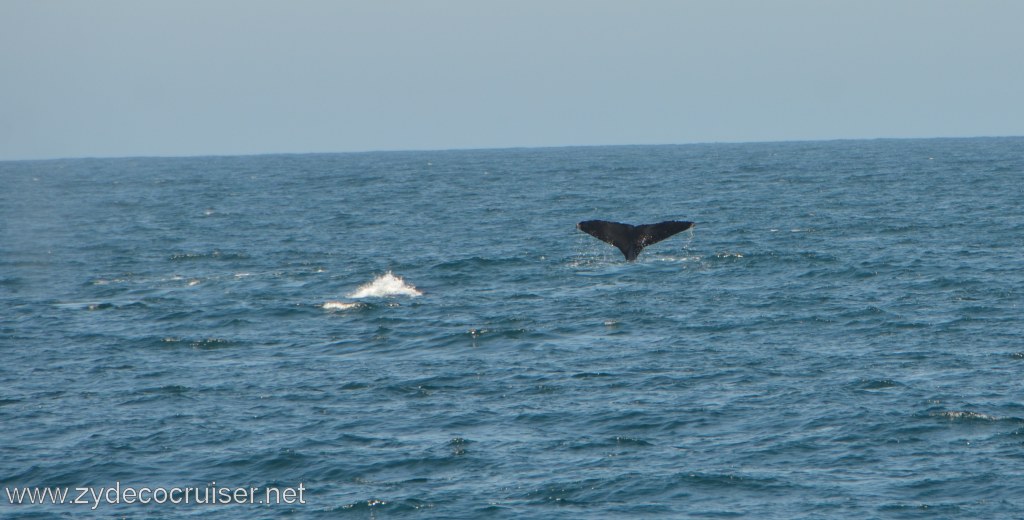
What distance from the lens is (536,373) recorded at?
116 feet

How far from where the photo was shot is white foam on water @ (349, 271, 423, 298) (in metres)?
50.8

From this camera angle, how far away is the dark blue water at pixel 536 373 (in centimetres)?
2583

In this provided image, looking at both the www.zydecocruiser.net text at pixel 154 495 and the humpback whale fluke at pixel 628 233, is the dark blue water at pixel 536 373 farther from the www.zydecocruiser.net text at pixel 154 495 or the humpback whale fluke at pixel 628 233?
the humpback whale fluke at pixel 628 233

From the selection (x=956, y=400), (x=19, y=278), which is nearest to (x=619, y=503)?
(x=956, y=400)

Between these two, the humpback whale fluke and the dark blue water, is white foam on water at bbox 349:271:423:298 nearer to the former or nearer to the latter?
the dark blue water

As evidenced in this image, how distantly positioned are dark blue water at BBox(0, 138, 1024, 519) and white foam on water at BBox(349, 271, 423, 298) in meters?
0.25

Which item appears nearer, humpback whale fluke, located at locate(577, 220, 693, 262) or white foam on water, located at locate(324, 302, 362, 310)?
humpback whale fluke, located at locate(577, 220, 693, 262)

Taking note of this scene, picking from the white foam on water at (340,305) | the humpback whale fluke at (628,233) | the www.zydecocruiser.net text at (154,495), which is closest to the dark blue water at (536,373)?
the white foam on water at (340,305)

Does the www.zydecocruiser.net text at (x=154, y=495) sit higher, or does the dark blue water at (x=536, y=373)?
the dark blue water at (x=536, y=373)

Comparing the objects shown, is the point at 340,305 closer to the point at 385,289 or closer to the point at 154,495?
the point at 385,289

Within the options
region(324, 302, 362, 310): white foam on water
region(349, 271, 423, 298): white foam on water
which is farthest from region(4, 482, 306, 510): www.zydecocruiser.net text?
region(349, 271, 423, 298): white foam on water

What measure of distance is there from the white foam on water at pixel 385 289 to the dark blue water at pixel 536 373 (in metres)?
0.25

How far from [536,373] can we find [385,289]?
1779 cm

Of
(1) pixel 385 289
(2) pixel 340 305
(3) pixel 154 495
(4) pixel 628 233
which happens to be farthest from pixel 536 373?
(1) pixel 385 289
